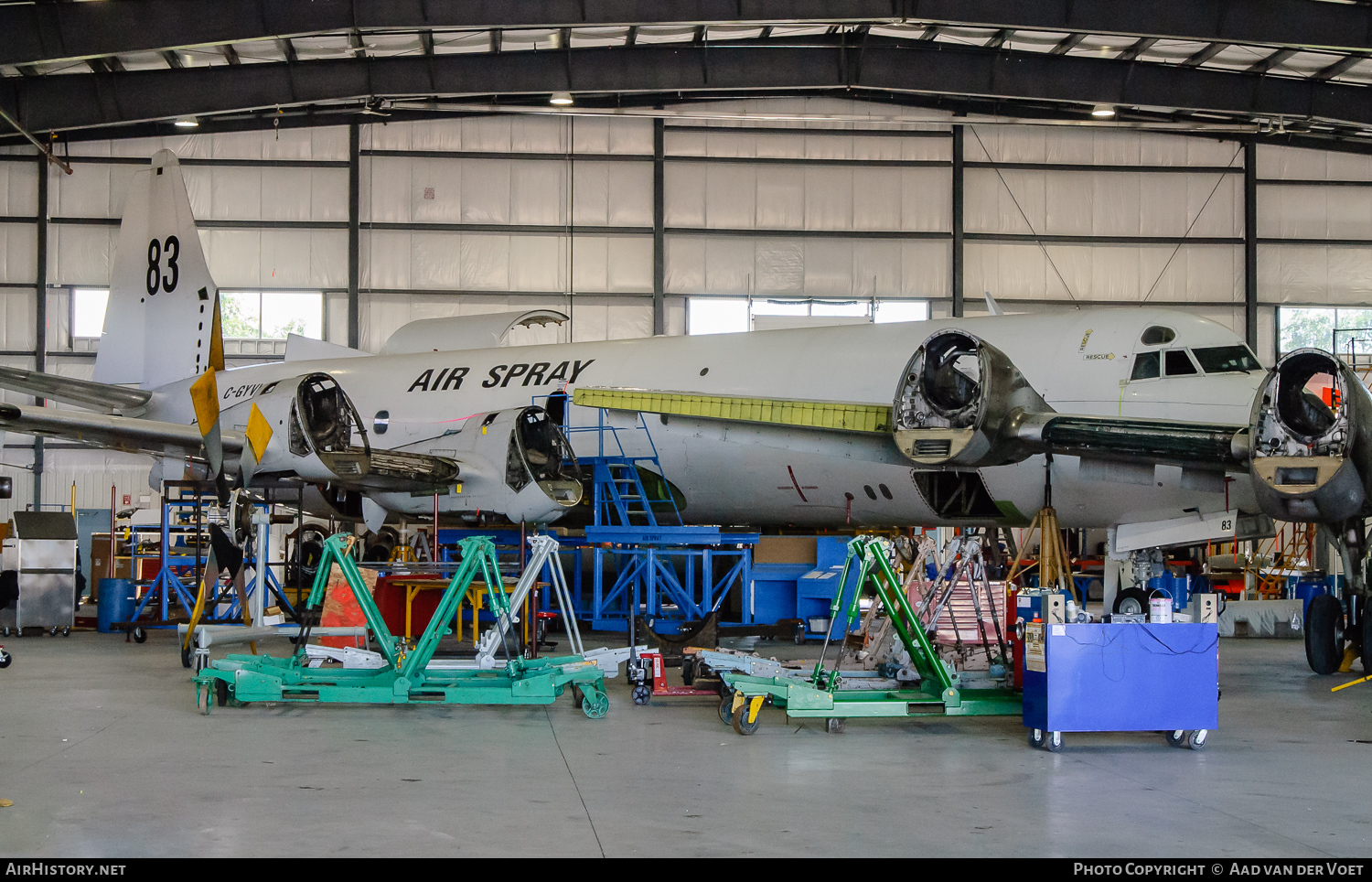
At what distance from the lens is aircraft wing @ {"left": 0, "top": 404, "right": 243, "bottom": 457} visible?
15.8 meters

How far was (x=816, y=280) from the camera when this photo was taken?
31.8m

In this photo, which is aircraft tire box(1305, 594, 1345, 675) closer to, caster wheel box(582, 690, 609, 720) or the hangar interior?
the hangar interior

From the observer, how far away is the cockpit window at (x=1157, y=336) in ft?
41.9

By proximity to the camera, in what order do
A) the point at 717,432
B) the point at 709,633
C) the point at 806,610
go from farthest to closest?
1. the point at 806,610
2. the point at 717,432
3. the point at 709,633

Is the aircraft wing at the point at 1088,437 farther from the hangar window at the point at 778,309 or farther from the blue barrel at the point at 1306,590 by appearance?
the hangar window at the point at 778,309

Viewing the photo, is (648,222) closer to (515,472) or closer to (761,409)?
(515,472)

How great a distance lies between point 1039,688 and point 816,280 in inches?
936

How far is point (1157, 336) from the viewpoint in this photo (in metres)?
12.9

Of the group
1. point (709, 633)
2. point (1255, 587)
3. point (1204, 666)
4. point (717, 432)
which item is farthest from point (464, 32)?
point (1204, 666)

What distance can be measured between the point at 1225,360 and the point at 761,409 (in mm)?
4890

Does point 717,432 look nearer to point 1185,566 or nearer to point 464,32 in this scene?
point 1185,566

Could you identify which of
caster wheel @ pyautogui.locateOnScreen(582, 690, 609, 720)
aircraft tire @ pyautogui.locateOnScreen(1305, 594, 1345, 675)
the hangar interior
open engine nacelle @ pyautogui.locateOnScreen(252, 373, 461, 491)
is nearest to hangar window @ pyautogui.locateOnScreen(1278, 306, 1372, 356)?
the hangar interior

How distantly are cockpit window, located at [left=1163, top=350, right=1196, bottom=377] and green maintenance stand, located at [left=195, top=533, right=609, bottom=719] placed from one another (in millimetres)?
6827

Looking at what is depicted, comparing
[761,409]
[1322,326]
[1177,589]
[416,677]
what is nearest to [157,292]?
[761,409]
